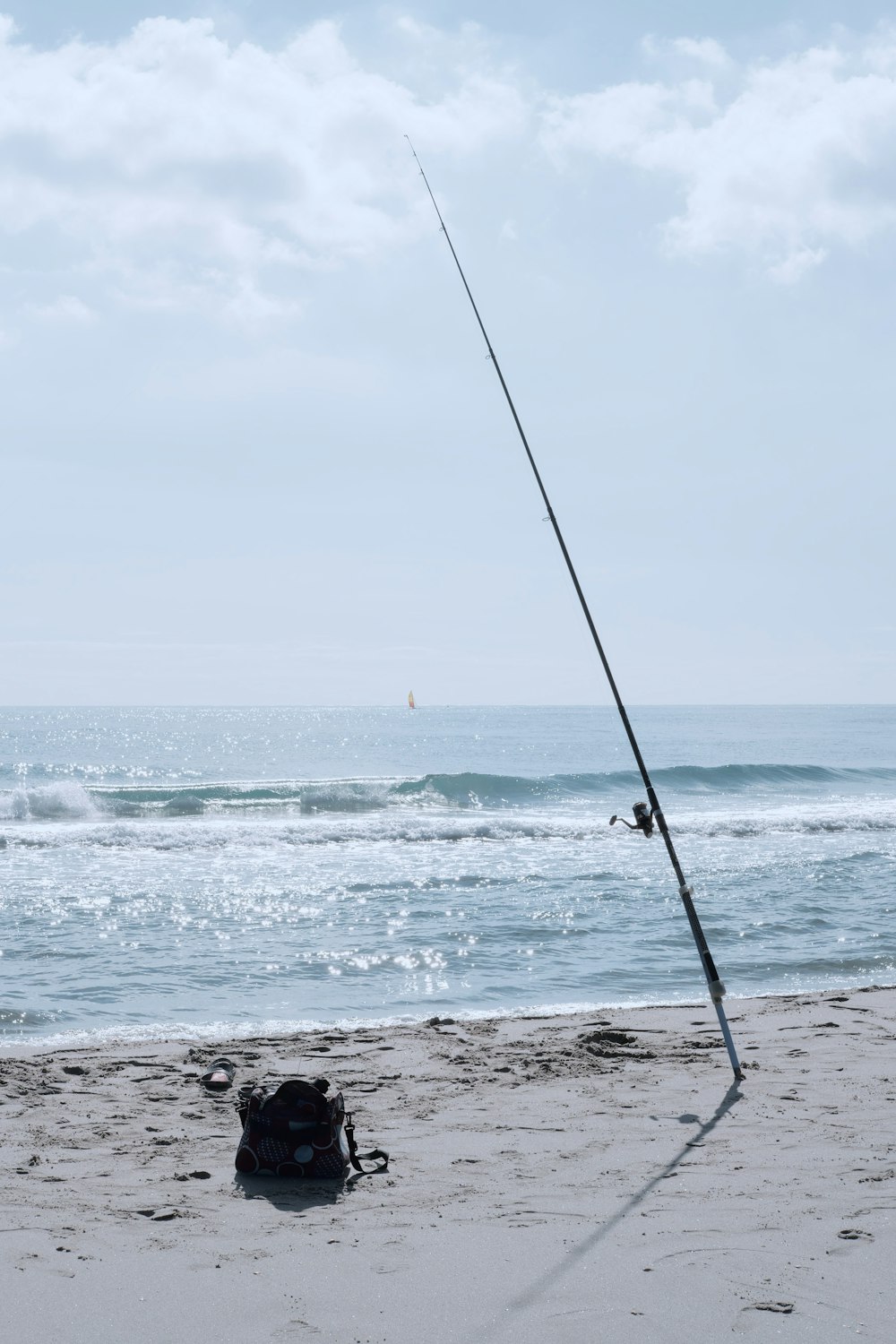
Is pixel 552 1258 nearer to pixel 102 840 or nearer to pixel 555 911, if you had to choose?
pixel 555 911

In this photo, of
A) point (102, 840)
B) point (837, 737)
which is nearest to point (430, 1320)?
point (102, 840)

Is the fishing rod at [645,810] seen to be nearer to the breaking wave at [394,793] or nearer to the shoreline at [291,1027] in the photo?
the shoreline at [291,1027]

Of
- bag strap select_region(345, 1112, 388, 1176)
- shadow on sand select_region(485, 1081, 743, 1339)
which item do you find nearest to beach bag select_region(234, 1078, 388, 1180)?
bag strap select_region(345, 1112, 388, 1176)

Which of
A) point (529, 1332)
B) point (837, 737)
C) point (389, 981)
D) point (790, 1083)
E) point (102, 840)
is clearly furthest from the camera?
point (837, 737)

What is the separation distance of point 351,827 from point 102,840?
14.8ft

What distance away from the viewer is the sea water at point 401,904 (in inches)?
313

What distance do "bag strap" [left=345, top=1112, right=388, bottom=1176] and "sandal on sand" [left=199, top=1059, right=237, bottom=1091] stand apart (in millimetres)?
1302

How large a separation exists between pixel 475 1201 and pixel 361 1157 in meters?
0.65

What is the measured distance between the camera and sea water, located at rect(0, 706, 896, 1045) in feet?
26.1

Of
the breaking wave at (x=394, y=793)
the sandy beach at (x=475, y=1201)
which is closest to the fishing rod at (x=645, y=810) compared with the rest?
the sandy beach at (x=475, y=1201)

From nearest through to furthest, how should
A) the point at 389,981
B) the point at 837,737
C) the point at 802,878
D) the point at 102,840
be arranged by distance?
the point at 389,981
the point at 802,878
the point at 102,840
the point at 837,737

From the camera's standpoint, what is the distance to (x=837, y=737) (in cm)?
6719

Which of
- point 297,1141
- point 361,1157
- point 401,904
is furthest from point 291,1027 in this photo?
point 401,904

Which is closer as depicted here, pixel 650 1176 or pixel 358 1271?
pixel 358 1271
